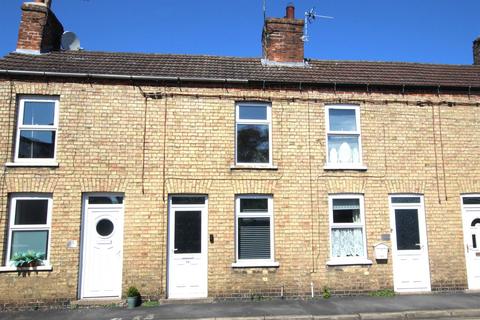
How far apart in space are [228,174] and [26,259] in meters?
5.17

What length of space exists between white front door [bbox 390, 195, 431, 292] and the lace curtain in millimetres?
904

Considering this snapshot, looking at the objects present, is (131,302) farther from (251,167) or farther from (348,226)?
(348,226)

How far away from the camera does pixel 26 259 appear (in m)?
9.27

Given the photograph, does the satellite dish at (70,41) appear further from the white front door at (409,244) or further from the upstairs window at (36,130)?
the white front door at (409,244)

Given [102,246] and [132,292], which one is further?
[102,246]

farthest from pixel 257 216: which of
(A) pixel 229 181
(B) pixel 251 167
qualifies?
(B) pixel 251 167

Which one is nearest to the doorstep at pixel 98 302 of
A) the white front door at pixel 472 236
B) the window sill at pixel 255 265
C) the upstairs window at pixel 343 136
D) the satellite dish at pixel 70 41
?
the window sill at pixel 255 265

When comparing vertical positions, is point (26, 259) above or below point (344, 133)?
below

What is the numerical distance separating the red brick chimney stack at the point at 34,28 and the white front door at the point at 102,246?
504 centimetres

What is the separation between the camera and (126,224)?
32.0ft

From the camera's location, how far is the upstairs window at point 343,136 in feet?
35.4

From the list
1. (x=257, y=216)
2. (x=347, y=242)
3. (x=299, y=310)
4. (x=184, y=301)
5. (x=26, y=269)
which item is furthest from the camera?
(x=347, y=242)

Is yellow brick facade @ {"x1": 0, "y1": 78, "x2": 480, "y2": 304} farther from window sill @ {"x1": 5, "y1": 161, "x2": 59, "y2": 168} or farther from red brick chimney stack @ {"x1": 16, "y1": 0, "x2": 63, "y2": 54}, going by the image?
red brick chimney stack @ {"x1": 16, "y1": 0, "x2": 63, "y2": 54}

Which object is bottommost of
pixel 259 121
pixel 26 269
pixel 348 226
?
pixel 26 269
